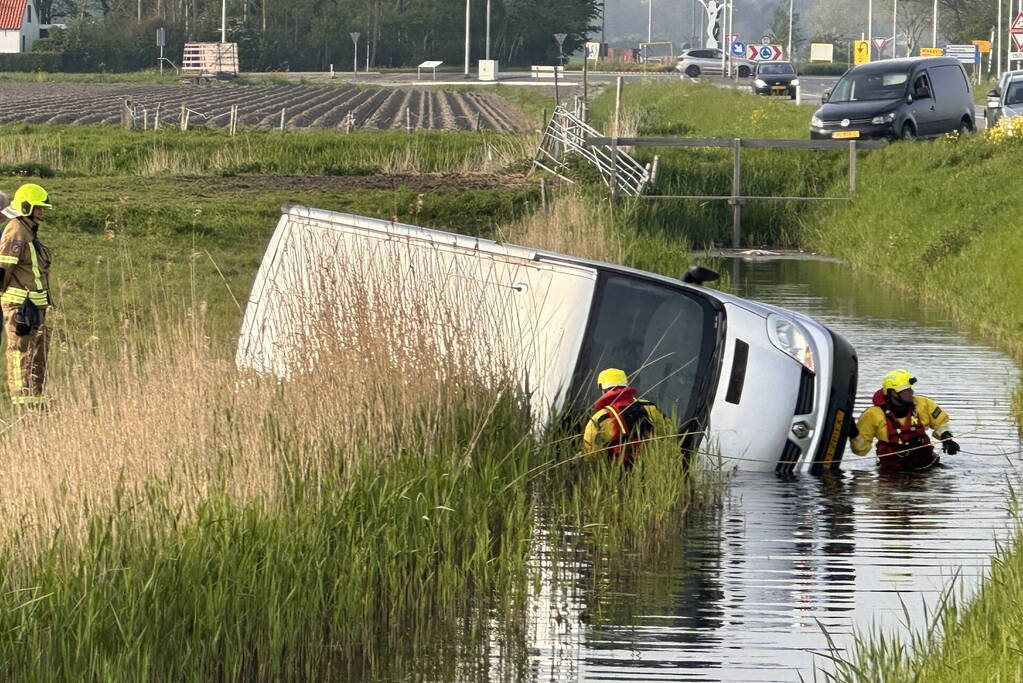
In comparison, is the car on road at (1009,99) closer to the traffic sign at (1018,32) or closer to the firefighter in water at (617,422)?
the traffic sign at (1018,32)

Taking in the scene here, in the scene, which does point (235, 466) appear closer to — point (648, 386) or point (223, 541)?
point (223, 541)

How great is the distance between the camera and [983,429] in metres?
13.6

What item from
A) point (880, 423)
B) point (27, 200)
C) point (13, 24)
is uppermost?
point (13, 24)

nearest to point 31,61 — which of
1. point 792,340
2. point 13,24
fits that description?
point 13,24

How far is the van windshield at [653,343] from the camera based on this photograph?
34.7 ft

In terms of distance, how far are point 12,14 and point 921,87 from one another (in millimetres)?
95636

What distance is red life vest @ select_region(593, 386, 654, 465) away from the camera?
400 inches

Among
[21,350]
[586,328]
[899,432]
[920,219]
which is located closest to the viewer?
[586,328]

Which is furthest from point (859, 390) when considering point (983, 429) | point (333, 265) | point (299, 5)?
point (299, 5)

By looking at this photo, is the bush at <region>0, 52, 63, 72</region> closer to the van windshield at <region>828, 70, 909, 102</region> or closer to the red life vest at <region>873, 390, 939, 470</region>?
the van windshield at <region>828, 70, 909, 102</region>

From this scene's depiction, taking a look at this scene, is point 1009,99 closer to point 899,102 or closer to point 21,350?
point 899,102

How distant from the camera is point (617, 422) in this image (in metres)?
10.2

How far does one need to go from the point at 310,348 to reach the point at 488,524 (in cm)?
149

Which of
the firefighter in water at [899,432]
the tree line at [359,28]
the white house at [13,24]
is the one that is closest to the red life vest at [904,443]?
the firefighter in water at [899,432]
